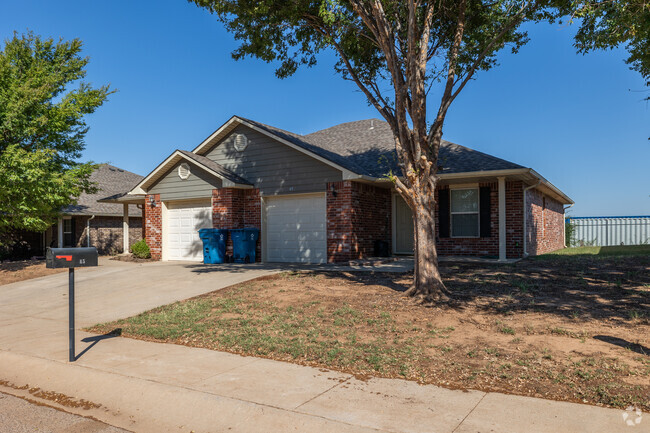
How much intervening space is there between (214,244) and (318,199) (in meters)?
3.81

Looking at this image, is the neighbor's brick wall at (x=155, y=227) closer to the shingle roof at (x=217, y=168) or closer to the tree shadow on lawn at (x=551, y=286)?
the shingle roof at (x=217, y=168)

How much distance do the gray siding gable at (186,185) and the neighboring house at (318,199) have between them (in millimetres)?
37

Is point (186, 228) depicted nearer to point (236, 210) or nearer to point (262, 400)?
point (236, 210)

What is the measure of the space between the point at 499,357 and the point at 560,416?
→ 4.73ft

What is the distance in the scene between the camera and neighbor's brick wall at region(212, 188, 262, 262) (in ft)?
51.6

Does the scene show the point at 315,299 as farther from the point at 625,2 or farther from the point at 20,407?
the point at 625,2

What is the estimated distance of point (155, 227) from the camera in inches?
691

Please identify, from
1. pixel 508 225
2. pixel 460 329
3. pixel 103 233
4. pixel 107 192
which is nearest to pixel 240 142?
pixel 508 225

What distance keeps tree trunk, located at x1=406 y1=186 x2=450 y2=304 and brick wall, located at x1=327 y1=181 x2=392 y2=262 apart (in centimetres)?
591

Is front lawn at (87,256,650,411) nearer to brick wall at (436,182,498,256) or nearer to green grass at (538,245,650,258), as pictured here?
brick wall at (436,182,498,256)

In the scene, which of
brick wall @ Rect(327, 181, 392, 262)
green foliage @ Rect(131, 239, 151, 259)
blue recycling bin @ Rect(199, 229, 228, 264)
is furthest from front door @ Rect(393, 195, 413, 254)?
green foliage @ Rect(131, 239, 151, 259)

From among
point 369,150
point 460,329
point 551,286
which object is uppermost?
point 369,150

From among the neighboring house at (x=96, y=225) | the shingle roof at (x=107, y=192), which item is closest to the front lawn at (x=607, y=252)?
the neighboring house at (x=96, y=225)

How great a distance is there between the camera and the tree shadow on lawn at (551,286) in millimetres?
7104
